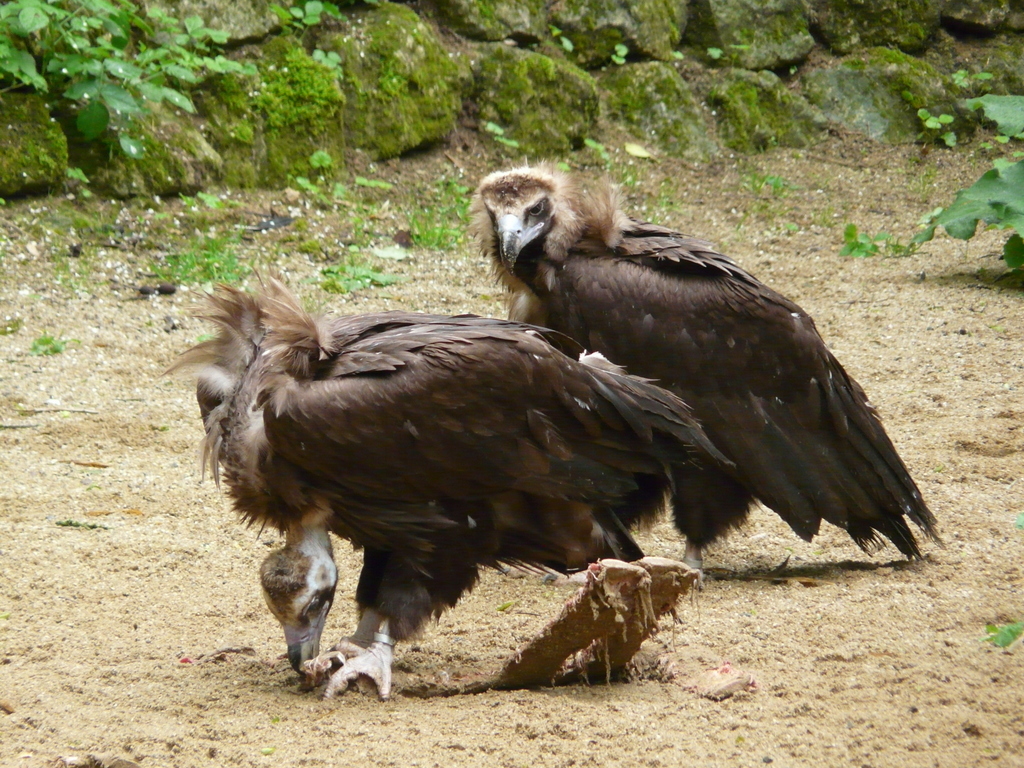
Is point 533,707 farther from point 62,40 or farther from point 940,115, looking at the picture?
point 940,115

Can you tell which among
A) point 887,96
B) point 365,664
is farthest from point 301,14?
point 365,664

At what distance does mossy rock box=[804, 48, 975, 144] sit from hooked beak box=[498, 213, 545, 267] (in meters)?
7.04

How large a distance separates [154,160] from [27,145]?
79cm

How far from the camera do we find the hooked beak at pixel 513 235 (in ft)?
13.8

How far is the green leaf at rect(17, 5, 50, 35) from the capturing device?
6.04 m

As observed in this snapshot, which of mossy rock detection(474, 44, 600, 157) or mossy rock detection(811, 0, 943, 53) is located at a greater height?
mossy rock detection(811, 0, 943, 53)

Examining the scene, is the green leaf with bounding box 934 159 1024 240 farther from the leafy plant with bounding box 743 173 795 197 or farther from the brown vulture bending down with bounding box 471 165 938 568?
the brown vulture bending down with bounding box 471 165 938 568

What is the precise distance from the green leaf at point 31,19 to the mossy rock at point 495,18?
11.9ft

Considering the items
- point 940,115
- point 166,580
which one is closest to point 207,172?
point 166,580

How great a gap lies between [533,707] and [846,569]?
1886 millimetres

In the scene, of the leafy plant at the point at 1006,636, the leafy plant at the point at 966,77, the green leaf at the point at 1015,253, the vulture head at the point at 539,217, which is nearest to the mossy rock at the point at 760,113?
the leafy plant at the point at 966,77

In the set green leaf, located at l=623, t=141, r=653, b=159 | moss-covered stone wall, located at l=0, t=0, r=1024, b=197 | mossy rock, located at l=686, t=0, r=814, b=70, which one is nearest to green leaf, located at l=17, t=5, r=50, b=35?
moss-covered stone wall, located at l=0, t=0, r=1024, b=197

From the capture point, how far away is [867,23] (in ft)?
35.1

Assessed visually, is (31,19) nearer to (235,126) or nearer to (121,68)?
(121,68)
